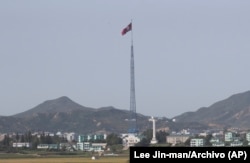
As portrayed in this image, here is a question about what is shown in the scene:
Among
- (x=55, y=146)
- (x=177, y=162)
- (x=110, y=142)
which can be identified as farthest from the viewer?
(x=110, y=142)

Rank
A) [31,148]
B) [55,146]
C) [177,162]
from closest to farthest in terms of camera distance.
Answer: [177,162] < [31,148] < [55,146]

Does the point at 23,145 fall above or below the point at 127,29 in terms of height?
below

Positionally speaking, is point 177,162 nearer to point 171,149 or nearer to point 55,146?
point 171,149

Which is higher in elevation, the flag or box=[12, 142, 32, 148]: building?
the flag

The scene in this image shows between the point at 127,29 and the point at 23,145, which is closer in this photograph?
the point at 127,29

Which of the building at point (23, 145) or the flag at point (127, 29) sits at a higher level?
the flag at point (127, 29)

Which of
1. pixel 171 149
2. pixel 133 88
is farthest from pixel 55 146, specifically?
pixel 171 149

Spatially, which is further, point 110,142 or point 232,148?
Answer: point 110,142

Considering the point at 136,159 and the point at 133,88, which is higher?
the point at 133,88

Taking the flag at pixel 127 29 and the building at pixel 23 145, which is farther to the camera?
the building at pixel 23 145

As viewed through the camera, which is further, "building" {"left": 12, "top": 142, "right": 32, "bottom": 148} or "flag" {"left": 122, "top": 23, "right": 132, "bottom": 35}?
"building" {"left": 12, "top": 142, "right": 32, "bottom": 148}

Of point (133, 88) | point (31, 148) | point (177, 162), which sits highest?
point (133, 88)
